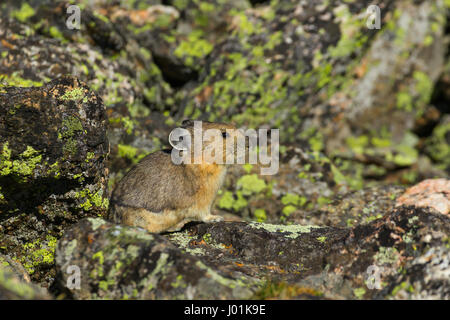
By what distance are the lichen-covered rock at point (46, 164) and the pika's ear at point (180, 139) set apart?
1228 millimetres

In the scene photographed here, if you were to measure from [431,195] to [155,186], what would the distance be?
5.44 metres

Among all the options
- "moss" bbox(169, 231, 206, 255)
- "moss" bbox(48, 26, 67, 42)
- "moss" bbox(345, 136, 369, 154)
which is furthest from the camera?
"moss" bbox(345, 136, 369, 154)

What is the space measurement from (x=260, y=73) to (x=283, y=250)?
7.61 meters

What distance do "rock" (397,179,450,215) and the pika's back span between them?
4388mm

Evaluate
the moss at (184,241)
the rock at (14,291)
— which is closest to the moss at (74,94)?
the moss at (184,241)

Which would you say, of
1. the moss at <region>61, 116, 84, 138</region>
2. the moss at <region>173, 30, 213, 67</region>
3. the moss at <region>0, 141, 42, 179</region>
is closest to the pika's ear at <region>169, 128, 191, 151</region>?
→ the moss at <region>61, 116, 84, 138</region>

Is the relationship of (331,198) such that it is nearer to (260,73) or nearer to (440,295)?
(260,73)

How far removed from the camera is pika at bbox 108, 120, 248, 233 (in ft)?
26.8

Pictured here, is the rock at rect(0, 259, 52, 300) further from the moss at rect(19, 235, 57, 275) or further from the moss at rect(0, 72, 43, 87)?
the moss at rect(0, 72, 43, 87)

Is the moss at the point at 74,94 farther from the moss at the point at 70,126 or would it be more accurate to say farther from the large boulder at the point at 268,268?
the large boulder at the point at 268,268

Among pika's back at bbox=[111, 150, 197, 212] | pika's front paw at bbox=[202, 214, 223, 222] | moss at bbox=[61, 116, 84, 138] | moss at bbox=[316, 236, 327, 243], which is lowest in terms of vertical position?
moss at bbox=[316, 236, 327, 243]

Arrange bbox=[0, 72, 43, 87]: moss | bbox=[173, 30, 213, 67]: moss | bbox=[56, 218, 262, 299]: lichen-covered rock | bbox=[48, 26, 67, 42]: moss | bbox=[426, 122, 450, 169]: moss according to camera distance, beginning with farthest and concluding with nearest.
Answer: bbox=[426, 122, 450, 169]: moss → bbox=[173, 30, 213, 67]: moss → bbox=[48, 26, 67, 42]: moss → bbox=[0, 72, 43, 87]: moss → bbox=[56, 218, 262, 299]: lichen-covered rock

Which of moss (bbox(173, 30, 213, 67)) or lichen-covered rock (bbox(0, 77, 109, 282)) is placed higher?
moss (bbox(173, 30, 213, 67))
